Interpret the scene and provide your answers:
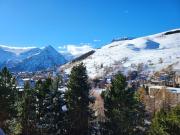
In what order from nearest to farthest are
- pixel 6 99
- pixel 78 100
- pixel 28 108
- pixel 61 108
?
pixel 6 99
pixel 28 108
pixel 78 100
pixel 61 108

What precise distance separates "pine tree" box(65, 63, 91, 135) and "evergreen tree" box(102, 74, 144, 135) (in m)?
4.08

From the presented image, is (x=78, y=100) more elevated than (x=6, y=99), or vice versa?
(x=6, y=99)

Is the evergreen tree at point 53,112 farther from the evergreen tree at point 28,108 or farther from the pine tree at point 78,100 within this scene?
the evergreen tree at point 28,108

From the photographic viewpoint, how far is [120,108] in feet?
204

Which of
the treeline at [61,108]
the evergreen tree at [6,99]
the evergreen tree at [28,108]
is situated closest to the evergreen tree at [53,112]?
the treeline at [61,108]

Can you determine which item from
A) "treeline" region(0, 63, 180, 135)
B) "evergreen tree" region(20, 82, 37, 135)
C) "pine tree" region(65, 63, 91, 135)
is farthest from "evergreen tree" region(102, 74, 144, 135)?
"evergreen tree" region(20, 82, 37, 135)

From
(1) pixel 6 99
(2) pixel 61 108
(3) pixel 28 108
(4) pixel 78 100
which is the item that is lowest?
(2) pixel 61 108

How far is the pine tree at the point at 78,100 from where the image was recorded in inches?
2388

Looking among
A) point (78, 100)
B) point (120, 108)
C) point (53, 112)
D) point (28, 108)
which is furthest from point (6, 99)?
point (120, 108)

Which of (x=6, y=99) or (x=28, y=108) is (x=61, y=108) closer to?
(x=28, y=108)

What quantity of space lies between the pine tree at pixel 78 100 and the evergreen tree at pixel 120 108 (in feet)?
13.4

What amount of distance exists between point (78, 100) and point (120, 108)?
7.05 meters

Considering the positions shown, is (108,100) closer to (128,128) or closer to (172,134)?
(128,128)

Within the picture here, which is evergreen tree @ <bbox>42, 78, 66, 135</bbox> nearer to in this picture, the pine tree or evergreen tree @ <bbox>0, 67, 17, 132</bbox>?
the pine tree
